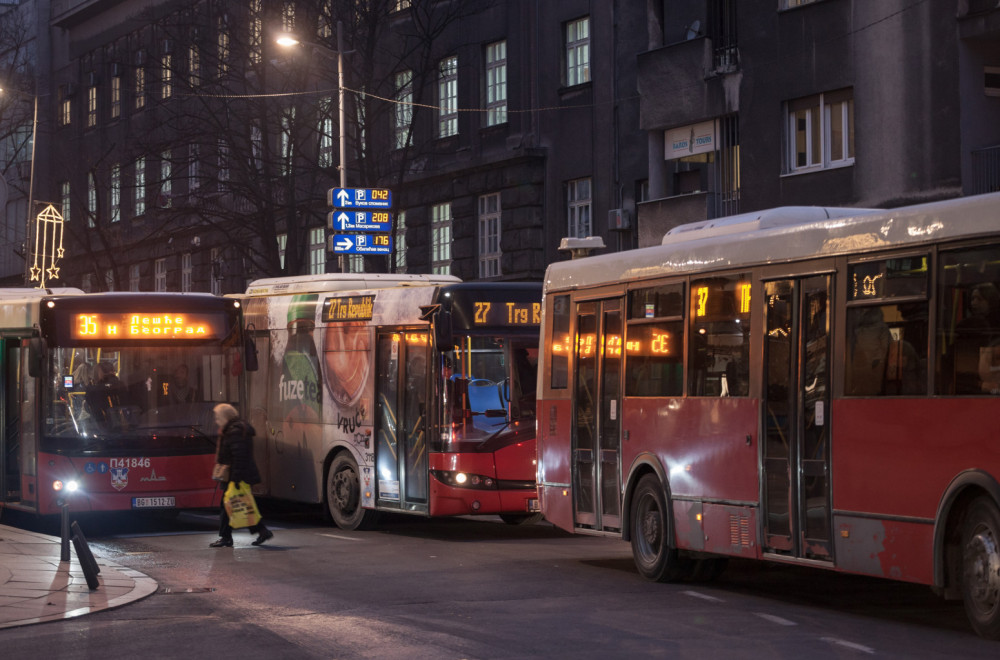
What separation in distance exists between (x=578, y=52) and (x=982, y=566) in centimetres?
2669

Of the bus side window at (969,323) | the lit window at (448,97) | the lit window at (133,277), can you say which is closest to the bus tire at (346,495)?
the bus side window at (969,323)

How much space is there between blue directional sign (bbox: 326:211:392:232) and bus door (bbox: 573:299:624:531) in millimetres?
17085

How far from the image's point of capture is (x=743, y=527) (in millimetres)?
12820

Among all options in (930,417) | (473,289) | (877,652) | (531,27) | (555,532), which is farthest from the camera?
(531,27)

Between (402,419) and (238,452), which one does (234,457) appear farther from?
(402,419)

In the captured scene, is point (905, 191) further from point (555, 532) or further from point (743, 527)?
point (743, 527)

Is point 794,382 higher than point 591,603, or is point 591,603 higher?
point 794,382

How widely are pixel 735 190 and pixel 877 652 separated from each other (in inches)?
855

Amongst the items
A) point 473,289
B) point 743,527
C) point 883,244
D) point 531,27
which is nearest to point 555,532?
point 473,289

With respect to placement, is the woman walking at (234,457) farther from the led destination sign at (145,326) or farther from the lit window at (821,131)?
the lit window at (821,131)

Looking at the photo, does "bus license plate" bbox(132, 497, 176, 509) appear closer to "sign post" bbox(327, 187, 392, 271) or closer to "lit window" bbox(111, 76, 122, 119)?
"sign post" bbox(327, 187, 392, 271)

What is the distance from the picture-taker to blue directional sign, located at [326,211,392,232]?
3228cm

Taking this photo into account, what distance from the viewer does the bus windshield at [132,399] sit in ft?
65.4

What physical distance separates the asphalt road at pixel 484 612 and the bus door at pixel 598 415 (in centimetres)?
56
